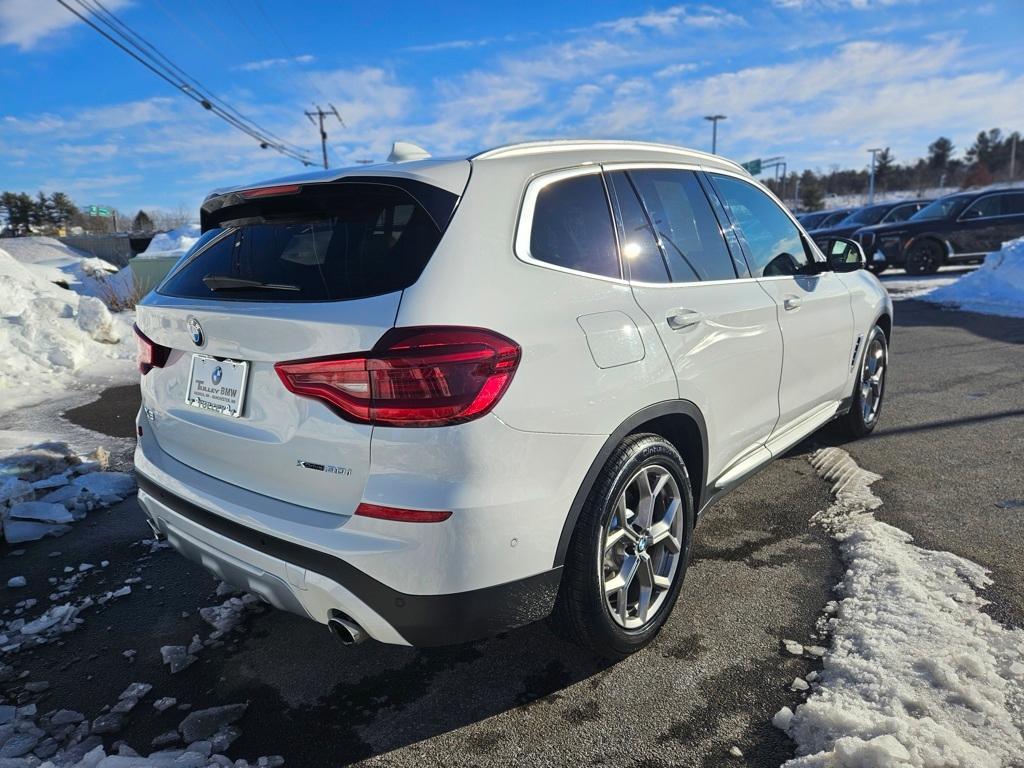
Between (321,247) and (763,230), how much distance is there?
2.47 metres

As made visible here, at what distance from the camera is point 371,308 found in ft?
6.19

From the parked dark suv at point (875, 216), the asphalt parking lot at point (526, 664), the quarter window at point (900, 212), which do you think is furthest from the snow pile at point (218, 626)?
the quarter window at point (900, 212)

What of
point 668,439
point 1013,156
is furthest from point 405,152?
point 1013,156

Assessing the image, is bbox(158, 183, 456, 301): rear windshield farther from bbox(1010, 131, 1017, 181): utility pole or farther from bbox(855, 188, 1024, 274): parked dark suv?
bbox(1010, 131, 1017, 181): utility pole

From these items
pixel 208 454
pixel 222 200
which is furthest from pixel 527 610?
pixel 222 200

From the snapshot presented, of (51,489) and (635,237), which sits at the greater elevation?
(635,237)

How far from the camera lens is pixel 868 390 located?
482cm

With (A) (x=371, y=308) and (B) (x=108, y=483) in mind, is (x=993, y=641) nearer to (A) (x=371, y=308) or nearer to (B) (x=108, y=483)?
(A) (x=371, y=308)

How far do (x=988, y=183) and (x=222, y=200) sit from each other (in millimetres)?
86728

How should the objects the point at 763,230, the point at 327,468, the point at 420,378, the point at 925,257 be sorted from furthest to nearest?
the point at 925,257 < the point at 763,230 < the point at 327,468 < the point at 420,378

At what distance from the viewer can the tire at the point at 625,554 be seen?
7.32 ft

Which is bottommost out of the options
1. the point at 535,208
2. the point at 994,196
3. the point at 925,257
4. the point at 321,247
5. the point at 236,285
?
the point at 925,257

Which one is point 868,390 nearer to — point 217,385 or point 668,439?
point 668,439

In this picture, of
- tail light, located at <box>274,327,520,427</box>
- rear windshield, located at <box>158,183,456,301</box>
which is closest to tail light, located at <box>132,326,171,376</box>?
rear windshield, located at <box>158,183,456,301</box>
